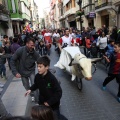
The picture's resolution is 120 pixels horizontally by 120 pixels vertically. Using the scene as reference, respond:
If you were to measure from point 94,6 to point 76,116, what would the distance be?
23.2 metres

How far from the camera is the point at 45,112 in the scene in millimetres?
1742

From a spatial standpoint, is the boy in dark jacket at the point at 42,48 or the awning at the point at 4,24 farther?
the awning at the point at 4,24

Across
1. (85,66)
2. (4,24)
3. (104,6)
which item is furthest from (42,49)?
(4,24)

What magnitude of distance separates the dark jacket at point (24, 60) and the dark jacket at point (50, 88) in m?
1.44

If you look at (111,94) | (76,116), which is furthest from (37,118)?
(111,94)

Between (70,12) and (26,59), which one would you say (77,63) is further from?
(70,12)

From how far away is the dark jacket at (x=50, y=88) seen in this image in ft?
9.78

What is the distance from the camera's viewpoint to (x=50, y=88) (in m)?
3.14

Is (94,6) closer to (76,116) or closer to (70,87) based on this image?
(70,87)

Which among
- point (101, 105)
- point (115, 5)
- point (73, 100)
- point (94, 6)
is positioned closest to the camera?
point (101, 105)

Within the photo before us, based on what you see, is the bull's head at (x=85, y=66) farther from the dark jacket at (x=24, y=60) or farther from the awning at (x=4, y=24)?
the awning at (x=4, y=24)

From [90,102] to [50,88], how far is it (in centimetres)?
241

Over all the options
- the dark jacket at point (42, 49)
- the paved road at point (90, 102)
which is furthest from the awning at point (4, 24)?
the paved road at point (90, 102)

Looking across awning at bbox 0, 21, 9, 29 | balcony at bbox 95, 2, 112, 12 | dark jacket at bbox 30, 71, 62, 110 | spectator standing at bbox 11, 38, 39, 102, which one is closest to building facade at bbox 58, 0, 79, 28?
balcony at bbox 95, 2, 112, 12
